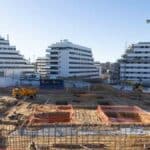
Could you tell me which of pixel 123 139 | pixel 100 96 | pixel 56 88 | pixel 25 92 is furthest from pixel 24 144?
pixel 56 88

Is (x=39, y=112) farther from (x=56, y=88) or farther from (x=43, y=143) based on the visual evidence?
(x=56, y=88)

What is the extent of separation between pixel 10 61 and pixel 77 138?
5823 cm

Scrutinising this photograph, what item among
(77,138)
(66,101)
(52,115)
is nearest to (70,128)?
(77,138)

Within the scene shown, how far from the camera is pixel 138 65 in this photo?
85.2m

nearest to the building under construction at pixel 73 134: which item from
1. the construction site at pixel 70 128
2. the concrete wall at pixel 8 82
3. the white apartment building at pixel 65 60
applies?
the construction site at pixel 70 128

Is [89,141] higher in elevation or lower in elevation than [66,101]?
lower

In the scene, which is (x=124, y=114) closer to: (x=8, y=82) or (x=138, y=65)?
(x=8, y=82)

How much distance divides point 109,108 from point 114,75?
167ft

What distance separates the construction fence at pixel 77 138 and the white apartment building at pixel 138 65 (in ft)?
184

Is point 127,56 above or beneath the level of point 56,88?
above

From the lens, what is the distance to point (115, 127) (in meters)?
28.9

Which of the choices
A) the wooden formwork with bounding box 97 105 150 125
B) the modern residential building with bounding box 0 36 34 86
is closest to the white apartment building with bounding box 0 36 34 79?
the modern residential building with bounding box 0 36 34 86

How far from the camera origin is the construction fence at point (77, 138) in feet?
71.4

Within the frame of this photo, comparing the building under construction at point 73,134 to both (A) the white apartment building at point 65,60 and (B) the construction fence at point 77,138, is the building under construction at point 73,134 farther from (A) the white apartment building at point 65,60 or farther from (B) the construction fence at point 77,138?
(A) the white apartment building at point 65,60
